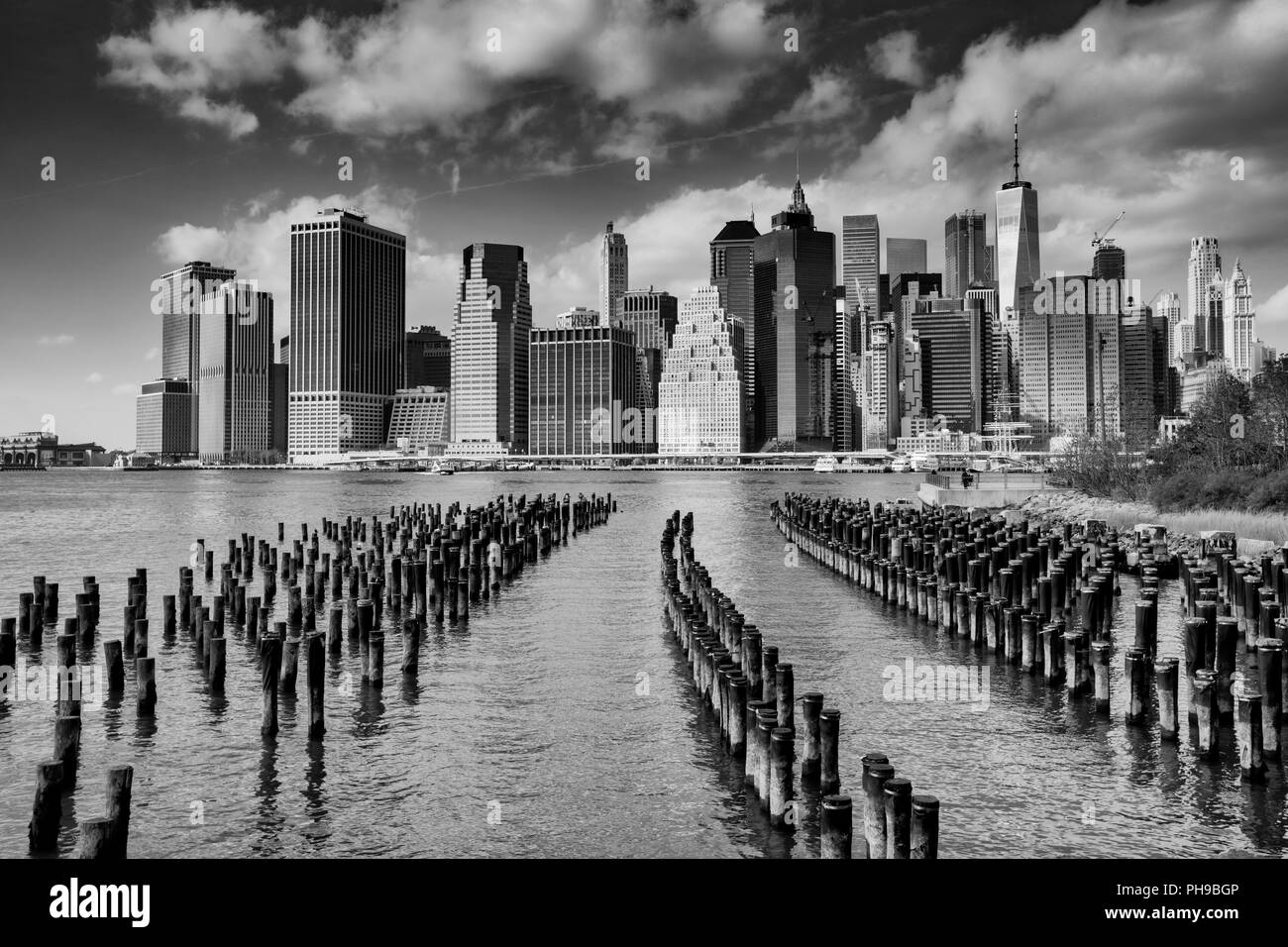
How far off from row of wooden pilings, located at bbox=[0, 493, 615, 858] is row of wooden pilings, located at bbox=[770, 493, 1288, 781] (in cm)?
A: 1324

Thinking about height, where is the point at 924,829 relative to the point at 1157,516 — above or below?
below

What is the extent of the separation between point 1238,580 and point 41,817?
26.5 metres

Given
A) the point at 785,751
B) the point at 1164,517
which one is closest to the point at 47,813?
the point at 785,751

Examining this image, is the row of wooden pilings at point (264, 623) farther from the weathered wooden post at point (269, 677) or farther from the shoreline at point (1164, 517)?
the shoreline at point (1164, 517)

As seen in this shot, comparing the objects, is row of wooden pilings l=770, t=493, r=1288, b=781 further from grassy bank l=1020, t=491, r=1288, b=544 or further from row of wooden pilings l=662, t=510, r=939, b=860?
row of wooden pilings l=662, t=510, r=939, b=860

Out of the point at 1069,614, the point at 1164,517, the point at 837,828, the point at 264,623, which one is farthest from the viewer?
the point at 1164,517

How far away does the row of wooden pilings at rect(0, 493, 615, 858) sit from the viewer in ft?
47.4

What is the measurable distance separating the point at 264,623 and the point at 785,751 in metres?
17.7

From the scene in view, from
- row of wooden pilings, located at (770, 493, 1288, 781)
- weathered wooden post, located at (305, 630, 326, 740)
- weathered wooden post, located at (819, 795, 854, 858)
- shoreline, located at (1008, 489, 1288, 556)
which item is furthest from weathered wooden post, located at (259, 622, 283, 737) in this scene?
shoreline, located at (1008, 489, 1288, 556)

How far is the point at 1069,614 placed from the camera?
30438 mm

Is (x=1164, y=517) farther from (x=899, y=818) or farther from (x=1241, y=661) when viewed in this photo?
(x=899, y=818)

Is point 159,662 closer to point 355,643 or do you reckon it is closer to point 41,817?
point 355,643
